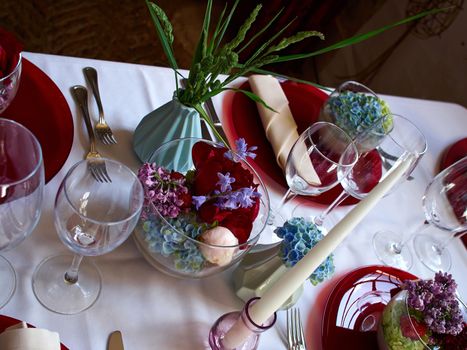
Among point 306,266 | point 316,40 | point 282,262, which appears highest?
point 306,266

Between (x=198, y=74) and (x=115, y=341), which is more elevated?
(x=198, y=74)

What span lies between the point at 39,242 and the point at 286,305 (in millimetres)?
381

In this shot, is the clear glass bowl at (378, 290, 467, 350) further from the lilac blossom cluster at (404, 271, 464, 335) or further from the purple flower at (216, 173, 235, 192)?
the purple flower at (216, 173, 235, 192)

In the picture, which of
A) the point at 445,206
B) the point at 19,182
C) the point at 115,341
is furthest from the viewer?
the point at 445,206

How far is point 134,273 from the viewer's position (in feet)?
2.48

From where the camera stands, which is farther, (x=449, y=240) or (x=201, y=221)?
(x=449, y=240)

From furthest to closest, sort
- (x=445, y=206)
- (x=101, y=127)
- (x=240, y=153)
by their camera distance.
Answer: (x=445, y=206), (x=101, y=127), (x=240, y=153)

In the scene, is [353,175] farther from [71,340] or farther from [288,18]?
[288,18]

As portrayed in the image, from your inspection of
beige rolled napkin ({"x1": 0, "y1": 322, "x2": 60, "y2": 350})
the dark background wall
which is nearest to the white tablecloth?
beige rolled napkin ({"x1": 0, "y1": 322, "x2": 60, "y2": 350})

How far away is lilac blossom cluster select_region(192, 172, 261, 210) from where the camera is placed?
70 centimetres

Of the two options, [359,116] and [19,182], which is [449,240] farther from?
[19,182]

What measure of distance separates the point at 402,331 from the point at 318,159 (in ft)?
0.96

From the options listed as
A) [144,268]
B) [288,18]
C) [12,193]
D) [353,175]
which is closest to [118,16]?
[288,18]

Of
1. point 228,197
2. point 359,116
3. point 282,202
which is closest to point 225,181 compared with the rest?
point 228,197
